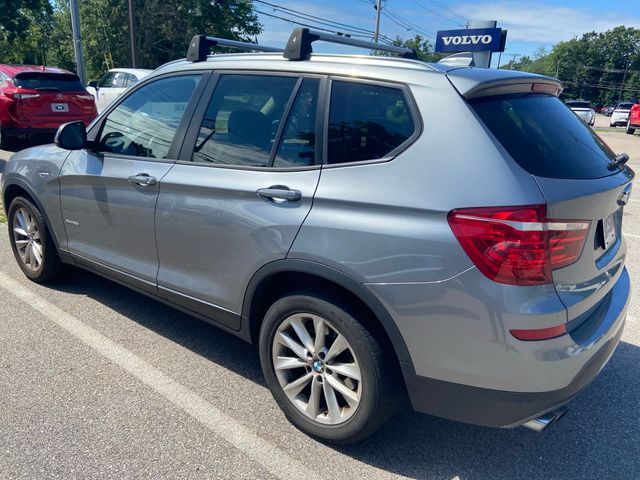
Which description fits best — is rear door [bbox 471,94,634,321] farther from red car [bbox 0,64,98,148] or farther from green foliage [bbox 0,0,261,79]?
green foliage [bbox 0,0,261,79]

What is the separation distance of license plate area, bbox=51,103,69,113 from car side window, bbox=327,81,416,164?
1020 centimetres

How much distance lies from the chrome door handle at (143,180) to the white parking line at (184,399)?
3.67 ft

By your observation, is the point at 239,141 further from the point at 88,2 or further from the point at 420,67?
the point at 88,2

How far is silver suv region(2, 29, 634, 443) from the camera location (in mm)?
2006

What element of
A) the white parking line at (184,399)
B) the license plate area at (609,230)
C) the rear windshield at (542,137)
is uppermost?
the rear windshield at (542,137)

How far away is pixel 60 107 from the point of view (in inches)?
429

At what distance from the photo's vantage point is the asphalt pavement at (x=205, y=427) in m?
2.43

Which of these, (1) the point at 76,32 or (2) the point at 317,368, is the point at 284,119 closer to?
(2) the point at 317,368

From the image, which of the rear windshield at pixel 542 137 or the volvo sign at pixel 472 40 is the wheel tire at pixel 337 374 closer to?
the rear windshield at pixel 542 137

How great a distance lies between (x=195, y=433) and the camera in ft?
8.67

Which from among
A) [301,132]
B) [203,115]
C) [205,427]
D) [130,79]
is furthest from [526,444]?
[130,79]

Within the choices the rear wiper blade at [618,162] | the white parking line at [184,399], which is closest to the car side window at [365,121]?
the rear wiper blade at [618,162]

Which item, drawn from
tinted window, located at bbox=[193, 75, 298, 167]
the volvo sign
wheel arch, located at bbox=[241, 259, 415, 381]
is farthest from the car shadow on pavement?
the volvo sign

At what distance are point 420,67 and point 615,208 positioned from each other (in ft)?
3.66
